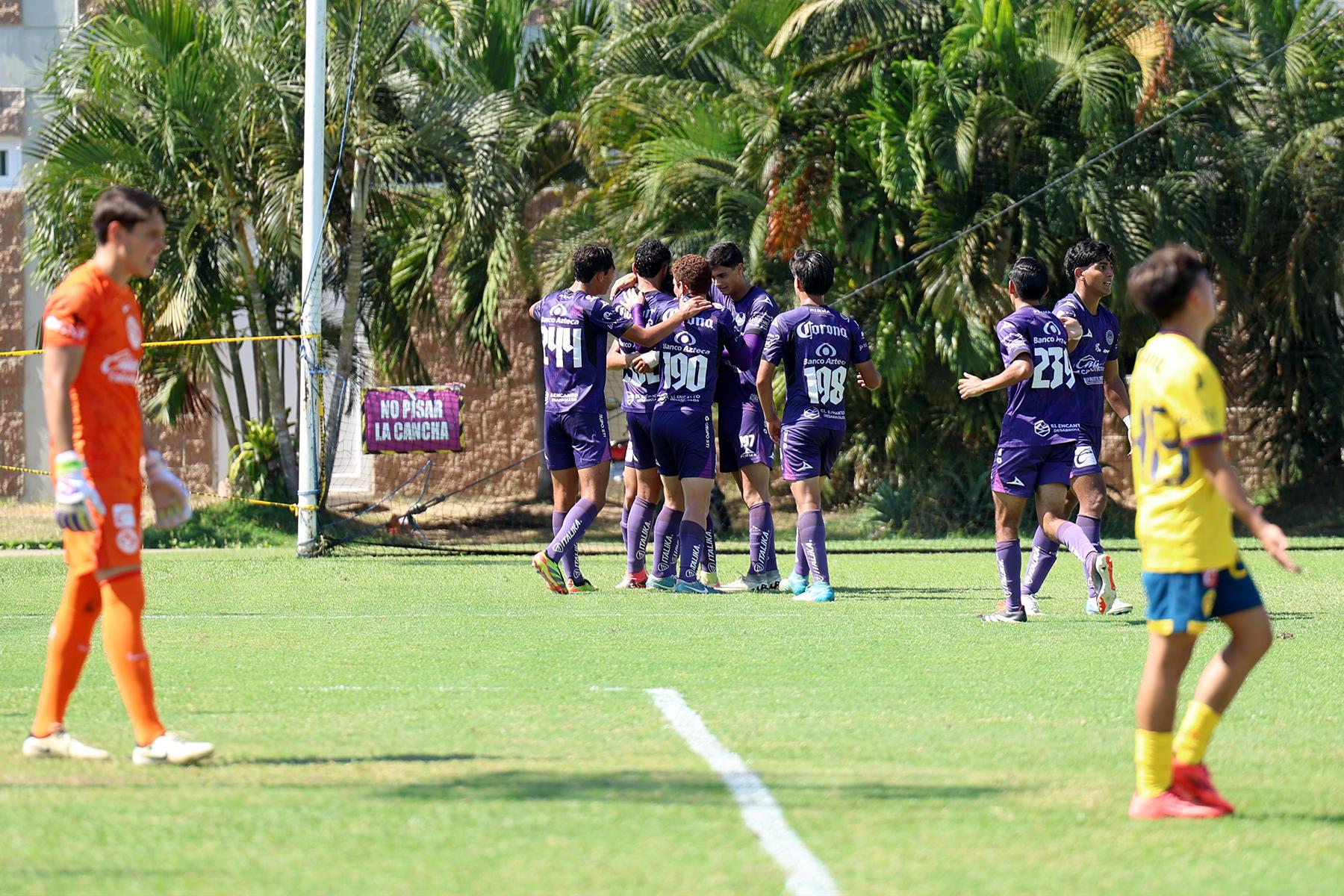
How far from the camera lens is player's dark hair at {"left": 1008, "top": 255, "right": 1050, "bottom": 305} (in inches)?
363

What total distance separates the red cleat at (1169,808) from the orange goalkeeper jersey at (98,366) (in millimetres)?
3120

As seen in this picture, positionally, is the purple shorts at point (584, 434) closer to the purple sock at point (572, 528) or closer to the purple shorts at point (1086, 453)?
the purple sock at point (572, 528)

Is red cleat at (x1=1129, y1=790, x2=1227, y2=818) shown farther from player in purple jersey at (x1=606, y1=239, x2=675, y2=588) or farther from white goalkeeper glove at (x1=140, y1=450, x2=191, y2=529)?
player in purple jersey at (x1=606, y1=239, x2=675, y2=588)

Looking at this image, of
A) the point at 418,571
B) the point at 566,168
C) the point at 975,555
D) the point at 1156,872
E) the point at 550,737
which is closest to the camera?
the point at 1156,872

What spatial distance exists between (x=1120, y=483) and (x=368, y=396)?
9824 mm

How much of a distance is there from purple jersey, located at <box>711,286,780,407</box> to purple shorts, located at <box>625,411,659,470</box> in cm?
58

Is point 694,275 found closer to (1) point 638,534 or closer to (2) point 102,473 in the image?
(1) point 638,534

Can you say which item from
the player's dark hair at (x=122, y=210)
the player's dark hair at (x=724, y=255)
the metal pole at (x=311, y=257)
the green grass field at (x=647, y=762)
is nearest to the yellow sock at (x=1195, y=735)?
the green grass field at (x=647, y=762)

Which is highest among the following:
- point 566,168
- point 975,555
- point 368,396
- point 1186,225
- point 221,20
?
point 221,20

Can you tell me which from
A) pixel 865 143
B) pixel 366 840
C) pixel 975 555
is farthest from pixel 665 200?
pixel 366 840

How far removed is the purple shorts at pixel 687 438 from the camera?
1080 centimetres

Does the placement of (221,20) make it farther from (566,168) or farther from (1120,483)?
(1120,483)

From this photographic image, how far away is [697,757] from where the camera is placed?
5129mm

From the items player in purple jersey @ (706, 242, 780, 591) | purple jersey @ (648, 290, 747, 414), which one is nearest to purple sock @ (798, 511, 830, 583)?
player in purple jersey @ (706, 242, 780, 591)
